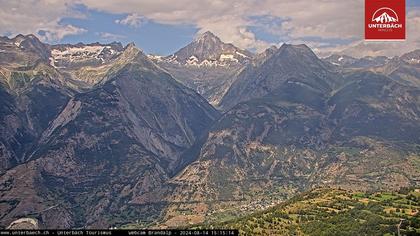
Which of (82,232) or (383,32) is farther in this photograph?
(383,32)

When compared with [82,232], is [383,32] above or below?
above

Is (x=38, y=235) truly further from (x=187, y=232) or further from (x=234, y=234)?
(x=234, y=234)

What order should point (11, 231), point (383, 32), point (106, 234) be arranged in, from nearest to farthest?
point (106, 234)
point (11, 231)
point (383, 32)

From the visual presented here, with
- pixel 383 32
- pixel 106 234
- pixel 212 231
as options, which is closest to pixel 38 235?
pixel 106 234

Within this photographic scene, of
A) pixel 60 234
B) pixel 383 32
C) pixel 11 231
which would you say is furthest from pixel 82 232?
pixel 383 32

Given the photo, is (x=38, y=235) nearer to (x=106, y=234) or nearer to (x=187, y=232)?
(x=106, y=234)

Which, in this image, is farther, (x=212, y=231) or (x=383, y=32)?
(x=383, y=32)

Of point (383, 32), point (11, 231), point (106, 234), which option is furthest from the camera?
point (383, 32)

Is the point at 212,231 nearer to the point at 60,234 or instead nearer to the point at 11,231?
the point at 60,234

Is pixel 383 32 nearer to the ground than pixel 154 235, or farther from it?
farther from it
